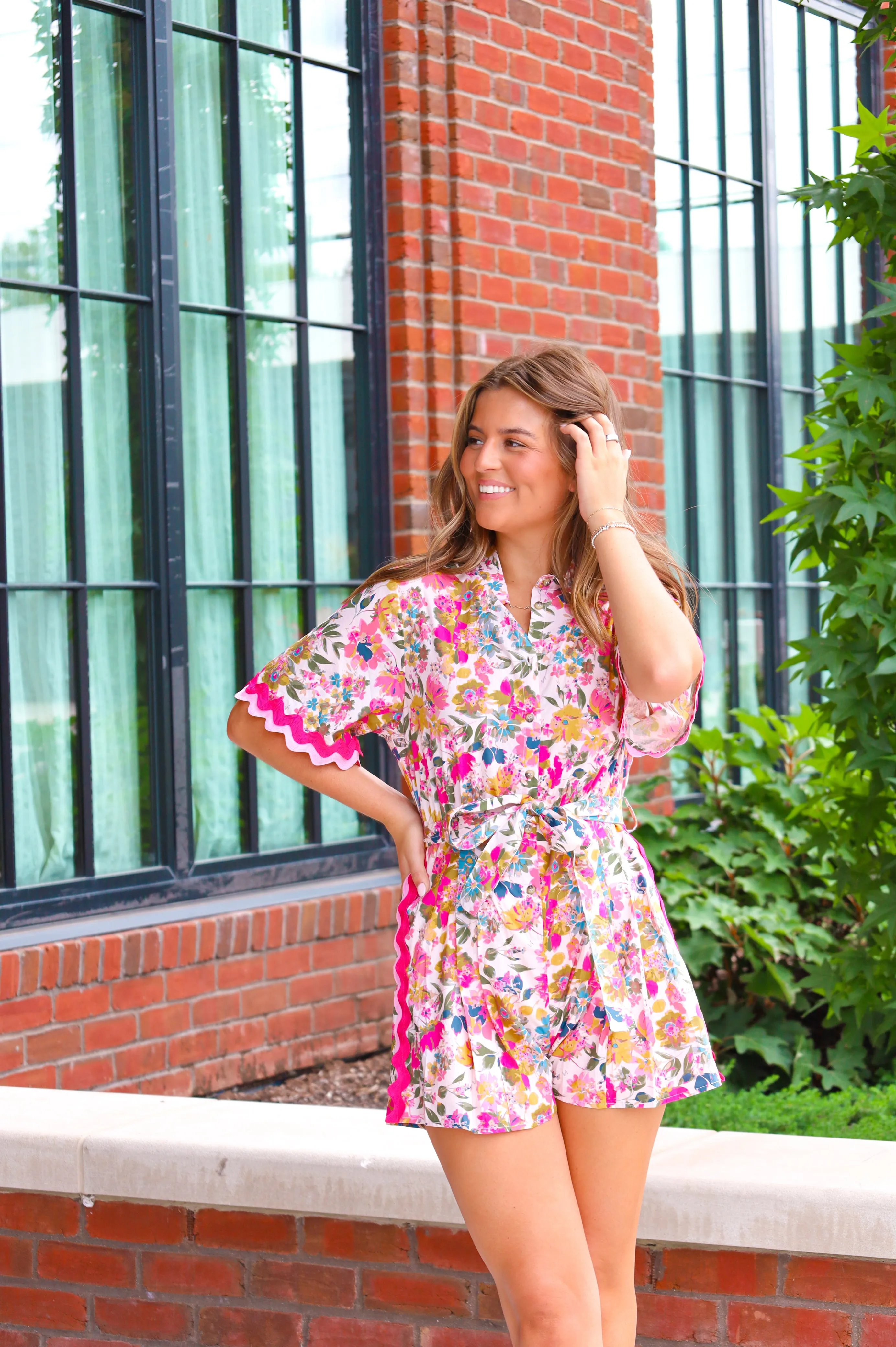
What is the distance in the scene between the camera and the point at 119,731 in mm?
4848

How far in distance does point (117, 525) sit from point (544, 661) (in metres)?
2.78

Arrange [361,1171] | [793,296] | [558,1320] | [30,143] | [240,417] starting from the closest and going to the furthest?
[558,1320] → [361,1171] → [30,143] → [240,417] → [793,296]

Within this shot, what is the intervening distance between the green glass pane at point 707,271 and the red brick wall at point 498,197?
105cm

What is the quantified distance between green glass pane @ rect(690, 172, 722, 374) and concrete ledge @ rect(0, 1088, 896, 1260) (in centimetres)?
506

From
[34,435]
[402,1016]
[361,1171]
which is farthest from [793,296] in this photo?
[402,1016]

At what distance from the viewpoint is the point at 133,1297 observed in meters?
3.00

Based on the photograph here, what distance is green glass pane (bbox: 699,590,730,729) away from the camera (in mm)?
7324

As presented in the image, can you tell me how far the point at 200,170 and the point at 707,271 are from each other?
310 cm

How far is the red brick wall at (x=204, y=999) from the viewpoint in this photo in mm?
4441

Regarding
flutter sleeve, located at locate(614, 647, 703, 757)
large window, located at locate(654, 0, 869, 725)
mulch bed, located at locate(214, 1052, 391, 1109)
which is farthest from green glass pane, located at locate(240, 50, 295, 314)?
flutter sleeve, located at locate(614, 647, 703, 757)

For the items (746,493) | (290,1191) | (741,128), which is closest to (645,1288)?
(290,1191)

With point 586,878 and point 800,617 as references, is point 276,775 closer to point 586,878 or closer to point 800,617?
point 586,878

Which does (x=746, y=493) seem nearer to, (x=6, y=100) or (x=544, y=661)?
(x=6, y=100)

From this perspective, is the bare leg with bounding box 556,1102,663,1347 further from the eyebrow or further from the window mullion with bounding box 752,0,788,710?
the window mullion with bounding box 752,0,788,710
